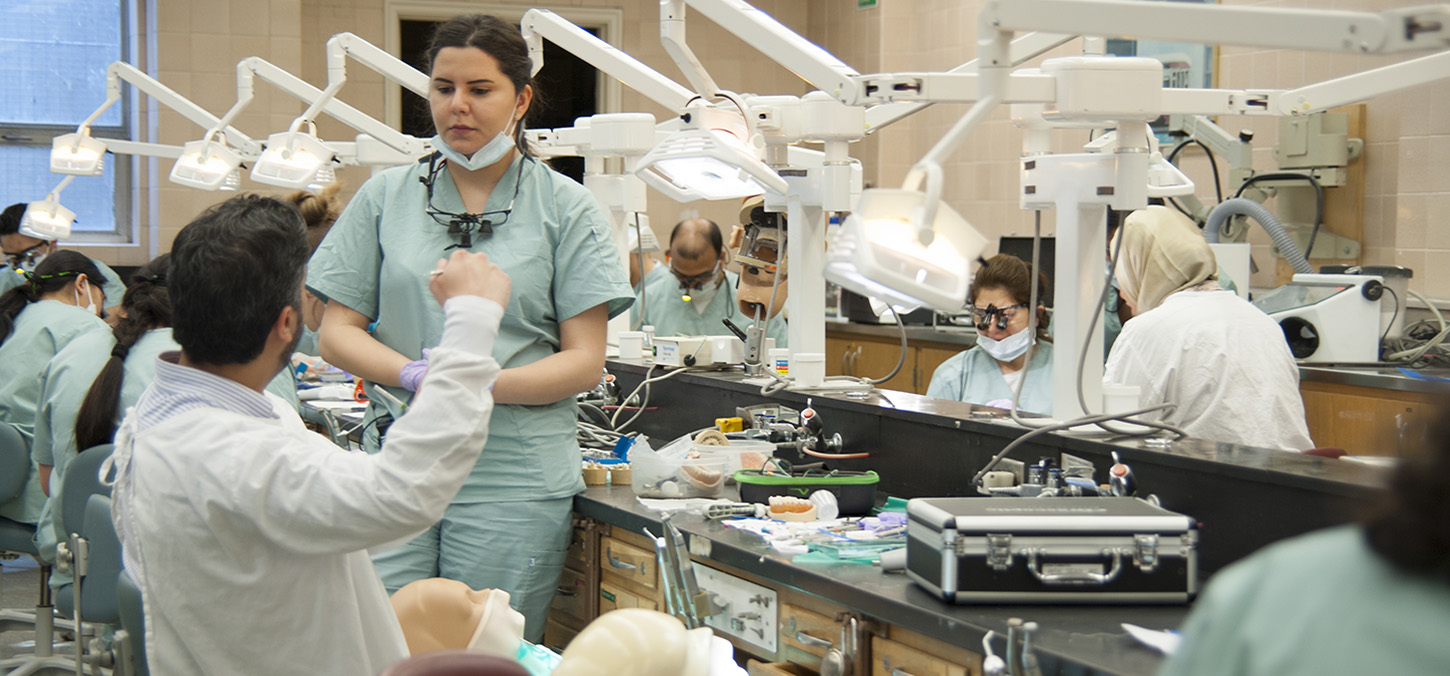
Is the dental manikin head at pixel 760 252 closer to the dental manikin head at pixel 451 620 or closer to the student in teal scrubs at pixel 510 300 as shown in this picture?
the student in teal scrubs at pixel 510 300

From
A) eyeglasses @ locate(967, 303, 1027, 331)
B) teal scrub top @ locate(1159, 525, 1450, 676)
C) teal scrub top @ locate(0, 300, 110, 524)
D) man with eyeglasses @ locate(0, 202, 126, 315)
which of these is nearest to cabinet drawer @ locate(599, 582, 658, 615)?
teal scrub top @ locate(1159, 525, 1450, 676)

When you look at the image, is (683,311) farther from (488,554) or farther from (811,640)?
(811,640)

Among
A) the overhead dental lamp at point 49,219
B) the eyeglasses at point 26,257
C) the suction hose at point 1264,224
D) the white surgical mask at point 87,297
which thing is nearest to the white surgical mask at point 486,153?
the white surgical mask at point 87,297

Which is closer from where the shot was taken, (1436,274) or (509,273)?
(509,273)

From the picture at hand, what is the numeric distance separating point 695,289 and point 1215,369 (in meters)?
3.10

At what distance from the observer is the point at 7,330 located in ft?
15.4

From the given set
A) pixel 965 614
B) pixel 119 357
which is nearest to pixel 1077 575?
pixel 965 614

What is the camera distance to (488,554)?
2566 mm

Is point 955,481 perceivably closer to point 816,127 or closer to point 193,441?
point 816,127

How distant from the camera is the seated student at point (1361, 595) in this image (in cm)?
84

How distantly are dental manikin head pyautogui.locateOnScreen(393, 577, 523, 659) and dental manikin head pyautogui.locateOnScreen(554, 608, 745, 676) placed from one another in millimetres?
374

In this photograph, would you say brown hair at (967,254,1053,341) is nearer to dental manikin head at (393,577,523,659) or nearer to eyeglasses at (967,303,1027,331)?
eyeglasses at (967,303,1027,331)

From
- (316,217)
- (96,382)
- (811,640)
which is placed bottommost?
(811,640)

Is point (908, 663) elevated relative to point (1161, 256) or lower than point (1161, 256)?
lower
